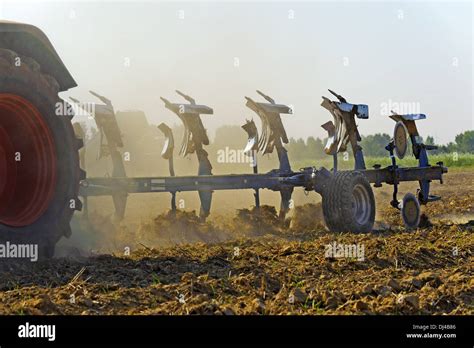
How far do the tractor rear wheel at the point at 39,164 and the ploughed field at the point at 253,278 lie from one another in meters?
0.33

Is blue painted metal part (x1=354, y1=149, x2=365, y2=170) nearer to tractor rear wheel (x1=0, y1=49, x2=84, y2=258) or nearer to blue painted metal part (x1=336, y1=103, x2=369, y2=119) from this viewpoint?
blue painted metal part (x1=336, y1=103, x2=369, y2=119)

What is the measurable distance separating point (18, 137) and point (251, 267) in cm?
208

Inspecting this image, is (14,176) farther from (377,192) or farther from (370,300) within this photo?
(377,192)

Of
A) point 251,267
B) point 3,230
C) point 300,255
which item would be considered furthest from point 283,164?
point 3,230

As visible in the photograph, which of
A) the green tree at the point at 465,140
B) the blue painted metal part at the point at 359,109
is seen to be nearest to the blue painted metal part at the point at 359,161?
the blue painted metal part at the point at 359,109

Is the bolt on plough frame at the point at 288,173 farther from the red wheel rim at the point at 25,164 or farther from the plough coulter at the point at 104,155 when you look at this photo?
the red wheel rim at the point at 25,164

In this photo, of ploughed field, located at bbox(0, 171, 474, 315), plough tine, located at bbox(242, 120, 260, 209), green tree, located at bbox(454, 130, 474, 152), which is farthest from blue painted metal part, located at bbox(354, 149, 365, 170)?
green tree, located at bbox(454, 130, 474, 152)

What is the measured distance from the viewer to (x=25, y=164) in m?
5.82

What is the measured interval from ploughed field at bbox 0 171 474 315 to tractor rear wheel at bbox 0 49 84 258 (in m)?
0.33

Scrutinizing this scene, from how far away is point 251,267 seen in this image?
557cm

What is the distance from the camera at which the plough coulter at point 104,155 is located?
219 inches

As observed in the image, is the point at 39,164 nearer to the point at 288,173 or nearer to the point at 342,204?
the point at 342,204
